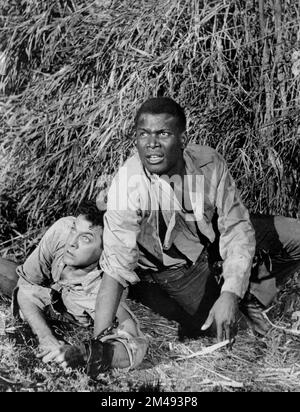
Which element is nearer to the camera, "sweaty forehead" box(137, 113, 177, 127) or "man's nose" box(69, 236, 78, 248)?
"sweaty forehead" box(137, 113, 177, 127)

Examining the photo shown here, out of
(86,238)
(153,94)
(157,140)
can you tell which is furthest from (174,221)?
(153,94)

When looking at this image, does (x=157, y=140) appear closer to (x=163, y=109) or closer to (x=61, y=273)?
(x=163, y=109)

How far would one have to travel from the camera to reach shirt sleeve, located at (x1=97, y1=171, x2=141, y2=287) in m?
3.60

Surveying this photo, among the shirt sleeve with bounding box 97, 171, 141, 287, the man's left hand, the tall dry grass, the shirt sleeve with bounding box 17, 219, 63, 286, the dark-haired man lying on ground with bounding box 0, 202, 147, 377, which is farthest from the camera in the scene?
the tall dry grass

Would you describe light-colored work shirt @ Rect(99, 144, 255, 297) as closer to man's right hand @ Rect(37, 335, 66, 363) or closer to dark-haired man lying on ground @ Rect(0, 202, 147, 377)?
dark-haired man lying on ground @ Rect(0, 202, 147, 377)

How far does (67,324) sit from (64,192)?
112cm

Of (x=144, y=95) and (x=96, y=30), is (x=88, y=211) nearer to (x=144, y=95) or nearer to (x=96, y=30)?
(x=144, y=95)

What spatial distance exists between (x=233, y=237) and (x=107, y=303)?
69 cm

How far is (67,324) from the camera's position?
4125 millimetres

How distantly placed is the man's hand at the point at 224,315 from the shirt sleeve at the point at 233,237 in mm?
64

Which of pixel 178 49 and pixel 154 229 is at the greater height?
pixel 178 49

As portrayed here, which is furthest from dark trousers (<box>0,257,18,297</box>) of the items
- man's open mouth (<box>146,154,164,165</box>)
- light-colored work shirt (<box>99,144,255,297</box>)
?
man's open mouth (<box>146,154,164,165</box>)

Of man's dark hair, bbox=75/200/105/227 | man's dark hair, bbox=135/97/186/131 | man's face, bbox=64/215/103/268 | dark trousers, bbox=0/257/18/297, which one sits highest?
man's dark hair, bbox=135/97/186/131

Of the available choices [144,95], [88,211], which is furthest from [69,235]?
[144,95]
